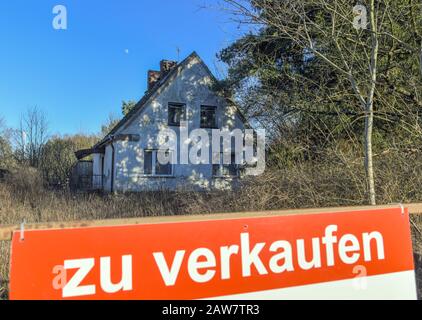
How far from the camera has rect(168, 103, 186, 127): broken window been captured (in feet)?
78.7

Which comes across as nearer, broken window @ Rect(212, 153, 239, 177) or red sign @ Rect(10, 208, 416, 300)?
red sign @ Rect(10, 208, 416, 300)

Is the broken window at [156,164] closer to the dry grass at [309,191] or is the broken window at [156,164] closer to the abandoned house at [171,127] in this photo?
the abandoned house at [171,127]

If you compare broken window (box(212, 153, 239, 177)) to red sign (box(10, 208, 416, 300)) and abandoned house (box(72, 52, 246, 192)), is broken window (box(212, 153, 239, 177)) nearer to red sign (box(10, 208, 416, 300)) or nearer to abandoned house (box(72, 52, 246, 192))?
abandoned house (box(72, 52, 246, 192))

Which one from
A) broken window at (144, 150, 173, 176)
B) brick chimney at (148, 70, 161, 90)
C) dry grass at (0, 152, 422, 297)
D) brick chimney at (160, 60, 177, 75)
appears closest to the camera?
dry grass at (0, 152, 422, 297)

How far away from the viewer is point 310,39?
8.34 metres

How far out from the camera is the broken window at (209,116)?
2431cm

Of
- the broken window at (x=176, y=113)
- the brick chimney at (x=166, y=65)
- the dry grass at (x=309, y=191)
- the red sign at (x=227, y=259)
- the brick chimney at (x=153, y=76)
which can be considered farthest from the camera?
the brick chimney at (x=153, y=76)

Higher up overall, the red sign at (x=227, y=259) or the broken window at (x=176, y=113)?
the broken window at (x=176, y=113)

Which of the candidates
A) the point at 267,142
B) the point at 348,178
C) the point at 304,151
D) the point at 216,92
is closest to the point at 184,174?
the point at 216,92

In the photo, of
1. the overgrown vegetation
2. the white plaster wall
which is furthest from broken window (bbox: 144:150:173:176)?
the overgrown vegetation

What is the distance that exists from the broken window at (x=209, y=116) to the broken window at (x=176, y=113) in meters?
1.17

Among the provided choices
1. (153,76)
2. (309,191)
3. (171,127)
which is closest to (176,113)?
(171,127)

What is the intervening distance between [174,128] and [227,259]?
861 inches

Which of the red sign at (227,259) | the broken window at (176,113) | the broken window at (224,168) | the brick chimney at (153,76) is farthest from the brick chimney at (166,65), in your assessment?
the red sign at (227,259)
